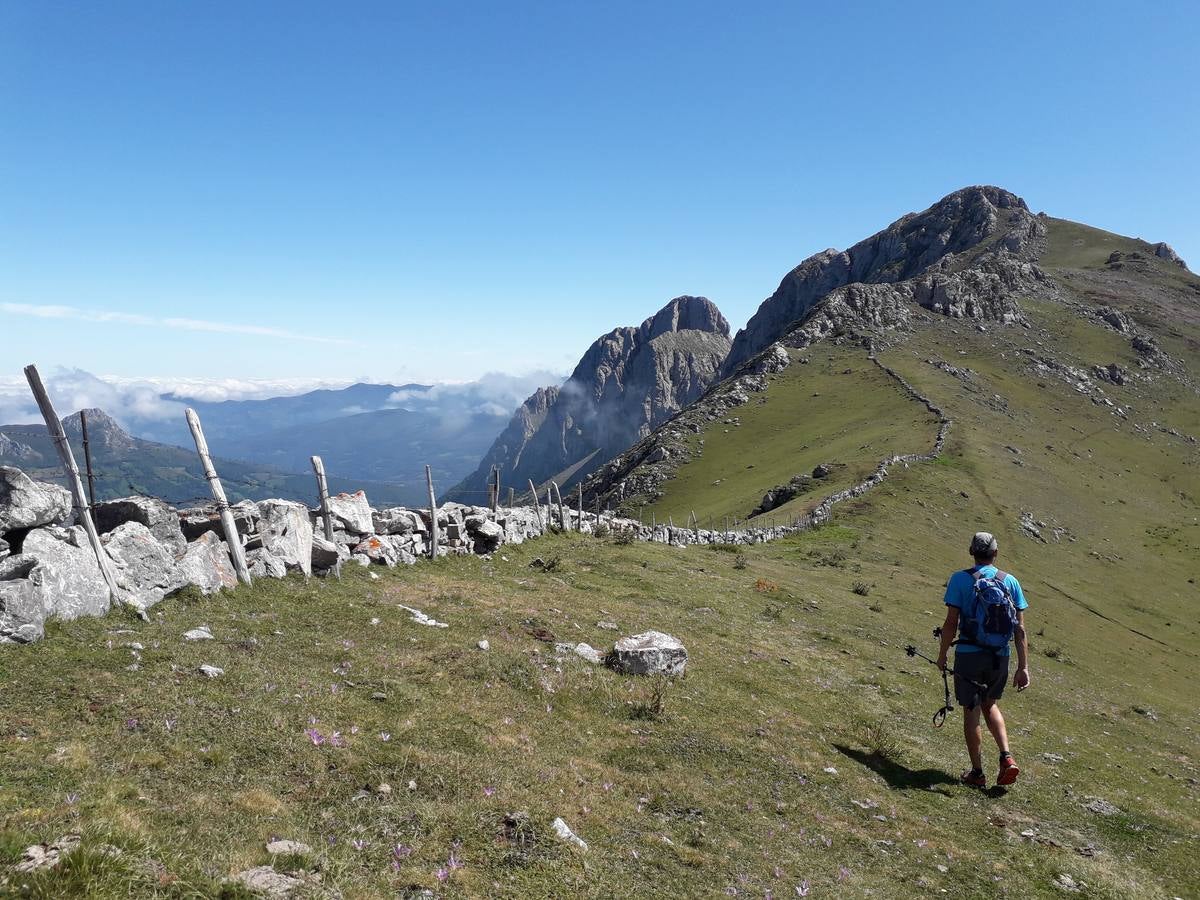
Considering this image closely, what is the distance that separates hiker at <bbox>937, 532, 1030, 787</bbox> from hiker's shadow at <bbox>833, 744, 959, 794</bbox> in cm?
99


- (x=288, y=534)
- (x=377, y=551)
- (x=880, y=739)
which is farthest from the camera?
(x=377, y=551)

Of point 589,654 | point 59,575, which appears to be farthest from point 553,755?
point 59,575

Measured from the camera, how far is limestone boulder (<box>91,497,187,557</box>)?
53.1 feet

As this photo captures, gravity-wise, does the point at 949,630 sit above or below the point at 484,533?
above

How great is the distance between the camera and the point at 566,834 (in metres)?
8.34

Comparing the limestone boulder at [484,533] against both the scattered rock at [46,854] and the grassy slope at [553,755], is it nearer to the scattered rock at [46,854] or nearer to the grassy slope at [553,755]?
the grassy slope at [553,755]

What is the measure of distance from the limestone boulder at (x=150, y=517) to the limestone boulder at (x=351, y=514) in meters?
6.06

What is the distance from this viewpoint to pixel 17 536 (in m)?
13.7

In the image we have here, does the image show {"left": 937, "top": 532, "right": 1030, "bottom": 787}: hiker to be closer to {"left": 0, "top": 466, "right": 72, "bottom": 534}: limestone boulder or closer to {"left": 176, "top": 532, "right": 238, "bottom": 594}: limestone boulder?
{"left": 176, "top": 532, "right": 238, "bottom": 594}: limestone boulder

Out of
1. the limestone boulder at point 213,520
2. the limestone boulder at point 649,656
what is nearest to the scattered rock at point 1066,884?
the limestone boulder at point 649,656

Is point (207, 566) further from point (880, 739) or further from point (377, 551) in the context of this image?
point (880, 739)

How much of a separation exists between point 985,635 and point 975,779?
3111 mm

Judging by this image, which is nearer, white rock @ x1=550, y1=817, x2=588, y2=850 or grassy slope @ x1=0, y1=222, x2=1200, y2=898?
grassy slope @ x1=0, y1=222, x2=1200, y2=898

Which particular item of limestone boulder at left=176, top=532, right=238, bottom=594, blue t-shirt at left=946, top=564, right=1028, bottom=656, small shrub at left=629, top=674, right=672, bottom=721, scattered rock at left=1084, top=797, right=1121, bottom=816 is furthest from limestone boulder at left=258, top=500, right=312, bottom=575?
scattered rock at left=1084, top=797, right=1121, bottom=816
